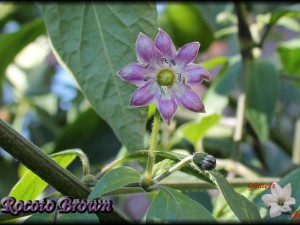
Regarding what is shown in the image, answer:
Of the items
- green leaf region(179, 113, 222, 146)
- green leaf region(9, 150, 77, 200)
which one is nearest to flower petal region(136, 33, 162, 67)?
green leaf region(9, 150, 77, 200)

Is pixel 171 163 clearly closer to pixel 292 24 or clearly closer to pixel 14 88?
pixel 292 24

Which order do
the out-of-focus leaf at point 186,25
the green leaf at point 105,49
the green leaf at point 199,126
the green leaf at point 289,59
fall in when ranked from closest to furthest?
the green leaf at point 105,49
the green leaf at point 199,126
the green leaf at point 289,59
the out-of-focus leaf at point 186,25

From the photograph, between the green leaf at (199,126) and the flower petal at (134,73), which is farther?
the green leaf at (199,126)

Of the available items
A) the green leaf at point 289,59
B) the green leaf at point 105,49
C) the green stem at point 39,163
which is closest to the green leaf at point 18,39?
the green leaf at point 105,49

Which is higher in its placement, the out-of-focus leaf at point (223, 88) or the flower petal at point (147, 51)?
the flower petal at point (147, 51)

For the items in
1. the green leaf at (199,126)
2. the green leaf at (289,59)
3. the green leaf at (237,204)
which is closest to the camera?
the green leaf at (237,204)

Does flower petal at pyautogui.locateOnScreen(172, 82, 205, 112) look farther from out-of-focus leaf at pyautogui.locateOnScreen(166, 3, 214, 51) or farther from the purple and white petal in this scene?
out-of-focus leaf at pyautogui.locateOnScreen(166, 3, 214, 51)

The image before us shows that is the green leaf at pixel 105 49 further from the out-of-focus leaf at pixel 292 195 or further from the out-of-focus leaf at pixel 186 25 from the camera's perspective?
the out-of-focus leaf at pixel 186 25

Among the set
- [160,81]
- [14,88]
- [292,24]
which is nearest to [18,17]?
[14,88]
